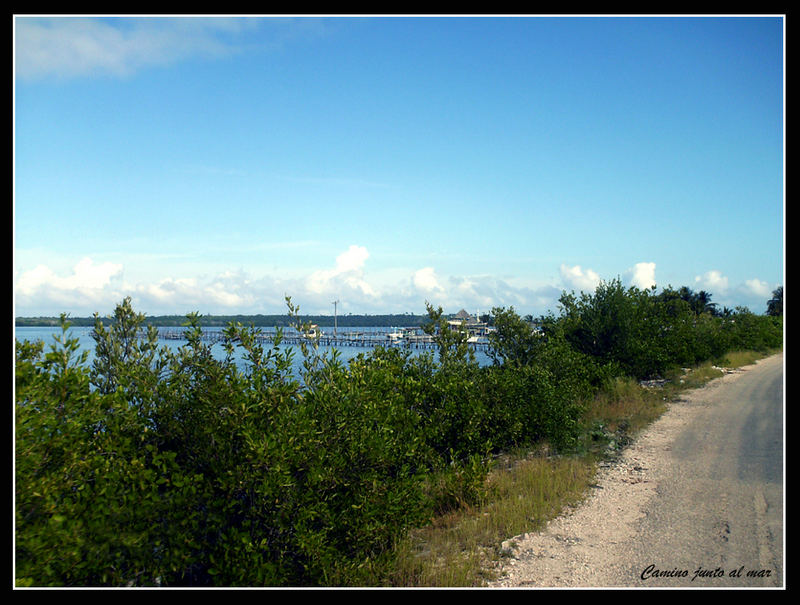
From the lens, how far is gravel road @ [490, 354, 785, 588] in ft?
21.1

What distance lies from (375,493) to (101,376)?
334 centimetres

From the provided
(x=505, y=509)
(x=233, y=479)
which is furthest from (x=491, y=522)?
(x=233, y=479)

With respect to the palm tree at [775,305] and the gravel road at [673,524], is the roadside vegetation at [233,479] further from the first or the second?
the palm tree at [775,305]

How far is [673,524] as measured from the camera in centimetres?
792

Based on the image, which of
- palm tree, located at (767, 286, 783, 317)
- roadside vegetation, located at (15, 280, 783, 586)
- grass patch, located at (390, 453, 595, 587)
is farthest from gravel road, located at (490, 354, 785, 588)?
palm tree, located at (767, 286, 783, 317)

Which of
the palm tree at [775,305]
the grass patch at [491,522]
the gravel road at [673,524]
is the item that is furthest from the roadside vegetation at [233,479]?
the palm tree at [775,305]

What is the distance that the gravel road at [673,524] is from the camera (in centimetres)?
643

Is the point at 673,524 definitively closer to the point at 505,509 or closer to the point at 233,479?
the point at 505,509

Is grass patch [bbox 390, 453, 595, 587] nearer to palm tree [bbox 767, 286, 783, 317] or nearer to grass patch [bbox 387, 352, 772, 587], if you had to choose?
grass patch [bbox 387, 352, 772, 587]

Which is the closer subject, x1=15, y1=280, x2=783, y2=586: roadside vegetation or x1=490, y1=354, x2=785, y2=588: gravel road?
x1=15, y1=280, x2=783, y2=586: roadside vegetation

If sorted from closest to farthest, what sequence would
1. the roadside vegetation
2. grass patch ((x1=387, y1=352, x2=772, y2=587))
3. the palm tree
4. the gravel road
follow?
the roadside vegetation
the gravel road
grass patch ((x1=387, y1=352, x2=772, y2=587))
the palm tree

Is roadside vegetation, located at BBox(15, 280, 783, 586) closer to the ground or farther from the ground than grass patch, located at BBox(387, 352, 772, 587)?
farther from the ground

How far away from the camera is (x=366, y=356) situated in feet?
33.7
